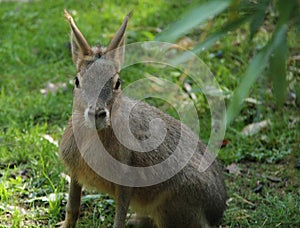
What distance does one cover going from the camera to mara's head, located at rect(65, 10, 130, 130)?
3.21 metres

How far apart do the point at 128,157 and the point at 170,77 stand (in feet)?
7.24

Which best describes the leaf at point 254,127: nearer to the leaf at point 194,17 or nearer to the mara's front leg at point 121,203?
the mara's front leg at point 121,203

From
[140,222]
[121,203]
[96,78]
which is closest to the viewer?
[96,78]

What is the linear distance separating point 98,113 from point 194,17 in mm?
1138

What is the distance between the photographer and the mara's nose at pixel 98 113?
125 inches

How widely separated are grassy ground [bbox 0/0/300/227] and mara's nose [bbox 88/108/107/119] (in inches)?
26.2

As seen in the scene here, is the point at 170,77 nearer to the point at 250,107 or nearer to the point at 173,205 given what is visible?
the point at 250,107

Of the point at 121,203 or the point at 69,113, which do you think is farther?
the point at 69,113

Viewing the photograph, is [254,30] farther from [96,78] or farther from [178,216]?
[178,216]

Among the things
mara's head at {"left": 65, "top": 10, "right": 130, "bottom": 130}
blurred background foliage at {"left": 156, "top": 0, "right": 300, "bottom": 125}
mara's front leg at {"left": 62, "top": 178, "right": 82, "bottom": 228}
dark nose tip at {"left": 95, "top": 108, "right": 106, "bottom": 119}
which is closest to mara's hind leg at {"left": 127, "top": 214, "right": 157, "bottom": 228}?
mara's front leg at {"left": 62, "top": 178, "right": 82, "bottom": 228}

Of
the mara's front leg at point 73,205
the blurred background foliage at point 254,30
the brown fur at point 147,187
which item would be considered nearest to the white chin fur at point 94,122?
the brown fur at point 147,187

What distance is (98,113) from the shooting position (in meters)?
3.17

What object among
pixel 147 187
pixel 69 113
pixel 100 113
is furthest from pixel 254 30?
pixel 69 113

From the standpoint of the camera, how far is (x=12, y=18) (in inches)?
255
